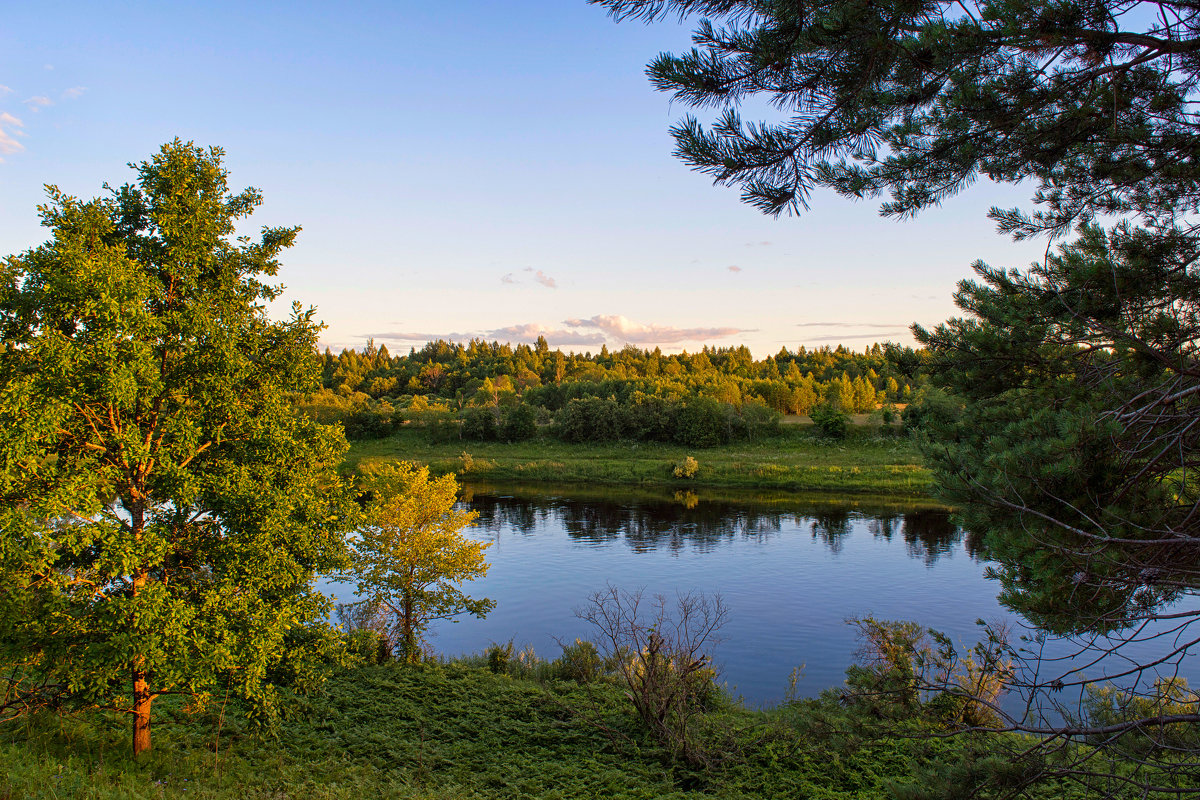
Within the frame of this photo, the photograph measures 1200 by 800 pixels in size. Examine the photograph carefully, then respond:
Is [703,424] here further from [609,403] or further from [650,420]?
[609,403]

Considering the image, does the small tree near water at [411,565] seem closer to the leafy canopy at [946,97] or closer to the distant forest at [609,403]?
the leafy canopy at [946,97]

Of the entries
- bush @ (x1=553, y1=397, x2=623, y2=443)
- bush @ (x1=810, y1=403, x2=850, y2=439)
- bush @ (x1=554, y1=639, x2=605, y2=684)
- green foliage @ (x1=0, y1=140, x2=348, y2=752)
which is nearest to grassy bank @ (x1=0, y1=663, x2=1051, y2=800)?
green foliage @ (x1=0, y1=140, x2=348, y2=752)

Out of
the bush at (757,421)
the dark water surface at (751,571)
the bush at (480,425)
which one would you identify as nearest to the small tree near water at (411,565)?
the dark water surface at (751,571)

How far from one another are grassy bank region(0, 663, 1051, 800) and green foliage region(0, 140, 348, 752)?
0.93 m

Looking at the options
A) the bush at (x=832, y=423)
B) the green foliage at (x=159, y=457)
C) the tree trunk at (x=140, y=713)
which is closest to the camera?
the green foliage at (x=159, y=457)

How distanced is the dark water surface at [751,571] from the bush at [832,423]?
2214 cm

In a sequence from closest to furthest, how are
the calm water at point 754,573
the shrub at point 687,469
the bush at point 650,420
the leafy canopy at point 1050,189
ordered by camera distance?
the leafy canopy at point 1050,189 → the calm water at point 754,573 → the shrub at point 687,469 → the bush at point 650,420

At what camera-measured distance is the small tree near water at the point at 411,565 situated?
1809cm

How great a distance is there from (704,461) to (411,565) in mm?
42340

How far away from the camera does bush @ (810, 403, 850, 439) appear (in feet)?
210

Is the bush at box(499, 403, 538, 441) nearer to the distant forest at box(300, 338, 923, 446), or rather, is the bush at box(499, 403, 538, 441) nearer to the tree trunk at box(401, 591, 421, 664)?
the distant forest at box(300, 338, 923, 446)

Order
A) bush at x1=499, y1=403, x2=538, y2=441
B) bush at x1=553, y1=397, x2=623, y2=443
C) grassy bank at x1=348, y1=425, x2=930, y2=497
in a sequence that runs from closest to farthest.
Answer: grassy bank at x1=348, y1=425, x2=930, y2=497, bush at x1=553, y1=397, x2=623, y2=443, bush at x1=499, y1=403, x2=538, y2=441

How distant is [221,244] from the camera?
10711 mm

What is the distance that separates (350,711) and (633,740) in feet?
18.8
